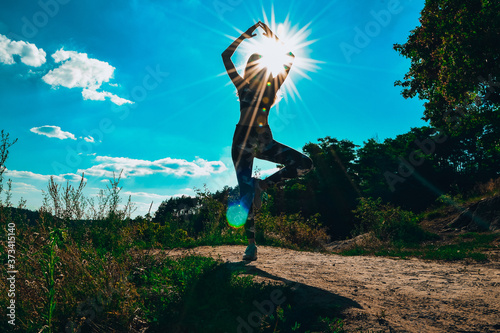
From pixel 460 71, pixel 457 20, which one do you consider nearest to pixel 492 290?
pixel 460 71

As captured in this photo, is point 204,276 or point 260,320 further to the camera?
point 204,276

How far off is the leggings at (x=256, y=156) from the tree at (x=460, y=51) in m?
9.74

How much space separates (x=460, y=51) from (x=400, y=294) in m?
10.8

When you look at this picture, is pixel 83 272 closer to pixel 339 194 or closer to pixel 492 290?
pixel 492 290

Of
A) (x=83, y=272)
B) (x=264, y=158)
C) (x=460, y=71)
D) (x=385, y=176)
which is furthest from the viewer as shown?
(x=385, y=176)

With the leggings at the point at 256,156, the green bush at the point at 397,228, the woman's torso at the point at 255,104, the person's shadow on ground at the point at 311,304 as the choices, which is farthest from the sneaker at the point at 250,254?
the green bush at the point at 397,228

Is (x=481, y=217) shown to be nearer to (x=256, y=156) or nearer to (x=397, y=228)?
(x=397, y=228)

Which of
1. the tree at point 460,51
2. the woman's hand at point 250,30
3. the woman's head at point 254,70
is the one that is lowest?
the woman's head at point 254,70

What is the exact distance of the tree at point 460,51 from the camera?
9.70 meters

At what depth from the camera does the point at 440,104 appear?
13.4 meters

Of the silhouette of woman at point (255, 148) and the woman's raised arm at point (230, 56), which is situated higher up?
the woman's raised arm at point (230, 56)

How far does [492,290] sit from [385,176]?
104ft

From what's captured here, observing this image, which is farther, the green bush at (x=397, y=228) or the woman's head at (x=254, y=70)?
the green bush at (x=397, y=228)

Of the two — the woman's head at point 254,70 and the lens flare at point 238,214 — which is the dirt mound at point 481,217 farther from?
the woman's head at point 254,70
